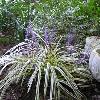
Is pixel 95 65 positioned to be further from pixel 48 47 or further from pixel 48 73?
pixel 48 47

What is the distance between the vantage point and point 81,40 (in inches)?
204

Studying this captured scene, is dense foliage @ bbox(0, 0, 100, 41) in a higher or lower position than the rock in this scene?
higher

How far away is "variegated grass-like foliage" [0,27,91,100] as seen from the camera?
3984mm

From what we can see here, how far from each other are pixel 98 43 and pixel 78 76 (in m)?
0.59

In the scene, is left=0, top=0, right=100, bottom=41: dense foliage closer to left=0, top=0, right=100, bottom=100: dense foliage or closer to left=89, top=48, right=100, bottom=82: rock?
left=0, top=0, right=100, bottom=100: dense foliage

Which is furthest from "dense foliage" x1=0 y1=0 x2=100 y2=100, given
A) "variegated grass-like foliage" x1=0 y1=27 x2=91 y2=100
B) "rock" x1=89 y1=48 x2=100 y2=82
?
"rock" x1=89 y1=48 x2=100 y2=82

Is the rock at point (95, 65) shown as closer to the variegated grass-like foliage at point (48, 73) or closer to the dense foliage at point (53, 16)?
the variegated grass-like foliage at point (48, 73)

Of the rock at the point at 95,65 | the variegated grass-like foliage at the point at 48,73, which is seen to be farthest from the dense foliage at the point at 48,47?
the rock at the point at 95,65

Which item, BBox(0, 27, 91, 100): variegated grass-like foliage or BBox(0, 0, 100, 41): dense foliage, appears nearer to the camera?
BBox(0, 27, 91, 100): variegated grass-like foliage

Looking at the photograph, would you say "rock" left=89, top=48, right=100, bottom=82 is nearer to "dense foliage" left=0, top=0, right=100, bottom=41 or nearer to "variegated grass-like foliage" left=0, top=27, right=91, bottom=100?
"variegated grass-like foliage" left=0, top=27, right=91, bottom=100

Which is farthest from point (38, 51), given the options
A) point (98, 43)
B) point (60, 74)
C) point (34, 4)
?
point (34, 4)

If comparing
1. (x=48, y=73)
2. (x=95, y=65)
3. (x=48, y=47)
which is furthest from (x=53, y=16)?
(x=95, y=65)

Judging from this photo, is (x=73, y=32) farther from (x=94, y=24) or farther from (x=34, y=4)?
(x=34, y=4)

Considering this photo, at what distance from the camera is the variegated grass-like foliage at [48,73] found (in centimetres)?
398
